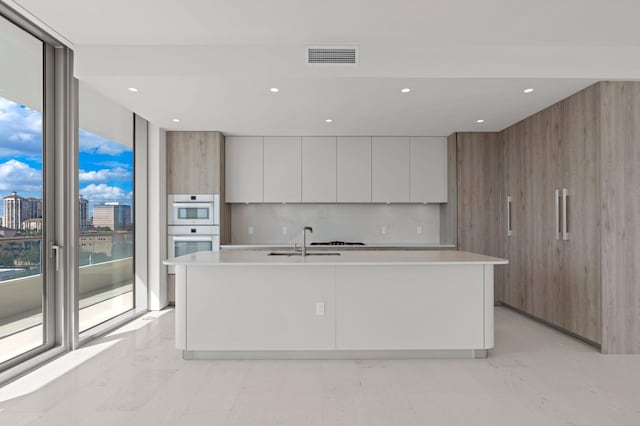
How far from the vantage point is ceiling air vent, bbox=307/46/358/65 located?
3.26m

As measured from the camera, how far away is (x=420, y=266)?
10.8ft

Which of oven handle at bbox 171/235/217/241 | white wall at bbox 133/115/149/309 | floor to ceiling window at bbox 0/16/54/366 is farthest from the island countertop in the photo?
white wall at bbox 133/115/149/309

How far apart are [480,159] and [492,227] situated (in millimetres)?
961

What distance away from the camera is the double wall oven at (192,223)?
524 cm

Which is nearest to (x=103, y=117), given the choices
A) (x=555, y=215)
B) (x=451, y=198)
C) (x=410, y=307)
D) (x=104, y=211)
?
(x=104, y=211)

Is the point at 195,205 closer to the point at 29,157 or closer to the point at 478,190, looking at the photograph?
the point at 29,157

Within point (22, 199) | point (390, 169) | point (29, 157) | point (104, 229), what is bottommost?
point (104, 229)

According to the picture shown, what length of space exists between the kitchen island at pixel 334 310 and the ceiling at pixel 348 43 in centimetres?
160

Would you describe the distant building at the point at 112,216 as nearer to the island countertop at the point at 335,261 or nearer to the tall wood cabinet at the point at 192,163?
the tall wood cabinet at the point at 192,163

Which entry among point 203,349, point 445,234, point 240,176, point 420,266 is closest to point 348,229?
point 445,234

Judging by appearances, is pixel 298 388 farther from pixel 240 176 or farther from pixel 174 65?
pixel 240 176

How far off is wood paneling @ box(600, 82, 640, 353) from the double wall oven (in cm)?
435

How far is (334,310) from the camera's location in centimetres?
329

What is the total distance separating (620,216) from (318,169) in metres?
3.51
